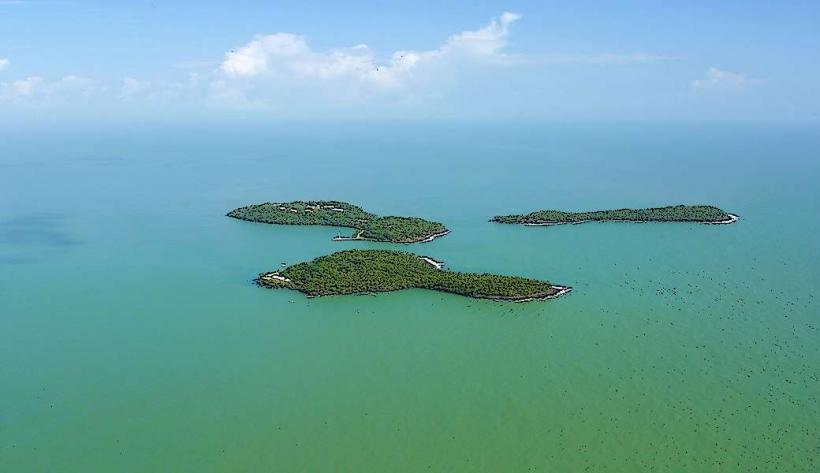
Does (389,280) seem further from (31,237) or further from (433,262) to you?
(31,237)

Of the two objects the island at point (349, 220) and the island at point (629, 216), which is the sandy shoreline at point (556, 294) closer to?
the island at point (349, 220)

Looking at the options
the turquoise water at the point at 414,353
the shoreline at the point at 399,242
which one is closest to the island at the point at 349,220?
the shoreline at the point at 399,242

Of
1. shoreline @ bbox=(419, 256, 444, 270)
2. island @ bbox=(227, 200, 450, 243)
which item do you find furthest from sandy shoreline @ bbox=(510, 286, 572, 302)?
island @ bbox=(227, 200, 450, 243)

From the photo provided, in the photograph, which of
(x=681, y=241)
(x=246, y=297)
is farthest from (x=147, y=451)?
(x=681, y=241)

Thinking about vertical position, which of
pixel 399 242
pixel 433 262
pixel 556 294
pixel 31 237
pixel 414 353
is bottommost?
pixel 414 353

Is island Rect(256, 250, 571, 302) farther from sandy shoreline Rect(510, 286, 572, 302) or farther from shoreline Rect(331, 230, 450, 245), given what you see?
shoreline Rect(331, 230, 450, 245)

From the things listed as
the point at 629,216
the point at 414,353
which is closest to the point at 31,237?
the point at 414,353
